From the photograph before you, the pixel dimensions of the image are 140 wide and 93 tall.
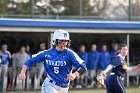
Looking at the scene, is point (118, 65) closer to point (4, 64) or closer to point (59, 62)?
point (59, 62)

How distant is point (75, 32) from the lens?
68.6ft

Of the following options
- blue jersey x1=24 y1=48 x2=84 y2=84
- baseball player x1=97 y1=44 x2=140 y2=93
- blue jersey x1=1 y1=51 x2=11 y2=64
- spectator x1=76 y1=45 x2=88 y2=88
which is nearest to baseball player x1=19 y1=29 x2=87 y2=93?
blue jersey x1=24 y1=48 x2=84 y2=84

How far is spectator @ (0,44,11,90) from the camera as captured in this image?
1869cm

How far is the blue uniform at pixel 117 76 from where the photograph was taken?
1041 cm

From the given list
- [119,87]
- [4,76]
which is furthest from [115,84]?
[4,76]

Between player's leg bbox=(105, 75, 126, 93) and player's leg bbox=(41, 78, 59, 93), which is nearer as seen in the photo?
player's leg bbox=(41, 78, 59, 93)

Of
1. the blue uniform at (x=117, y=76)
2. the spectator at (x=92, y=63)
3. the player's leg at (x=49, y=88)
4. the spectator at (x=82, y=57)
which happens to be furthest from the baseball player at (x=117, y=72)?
the spectator at (x=92, y=63)

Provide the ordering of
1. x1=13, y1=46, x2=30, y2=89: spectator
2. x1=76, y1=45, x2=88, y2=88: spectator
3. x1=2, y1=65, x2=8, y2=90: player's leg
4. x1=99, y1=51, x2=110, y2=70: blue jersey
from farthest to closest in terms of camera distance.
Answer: x1=99, y1=51, x2=110, y2=70: blue jersey
x1=76, y1=45, x2=88, y2=88: spectator
x1=13, y1=46, x2=30, y2=89: spectator
x1=2, y1=65, x2=8, y2=90: player's leg

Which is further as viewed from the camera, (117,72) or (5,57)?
(5,57)

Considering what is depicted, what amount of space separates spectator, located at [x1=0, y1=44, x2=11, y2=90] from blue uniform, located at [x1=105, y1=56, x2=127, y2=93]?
8.80 m

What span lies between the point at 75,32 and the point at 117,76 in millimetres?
10549

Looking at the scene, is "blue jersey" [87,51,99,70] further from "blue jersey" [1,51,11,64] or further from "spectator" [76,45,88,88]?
"blue jersey" [1,51,11,64]

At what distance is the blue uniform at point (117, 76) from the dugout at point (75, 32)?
9.77 metres

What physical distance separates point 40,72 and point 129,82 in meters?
4.76
